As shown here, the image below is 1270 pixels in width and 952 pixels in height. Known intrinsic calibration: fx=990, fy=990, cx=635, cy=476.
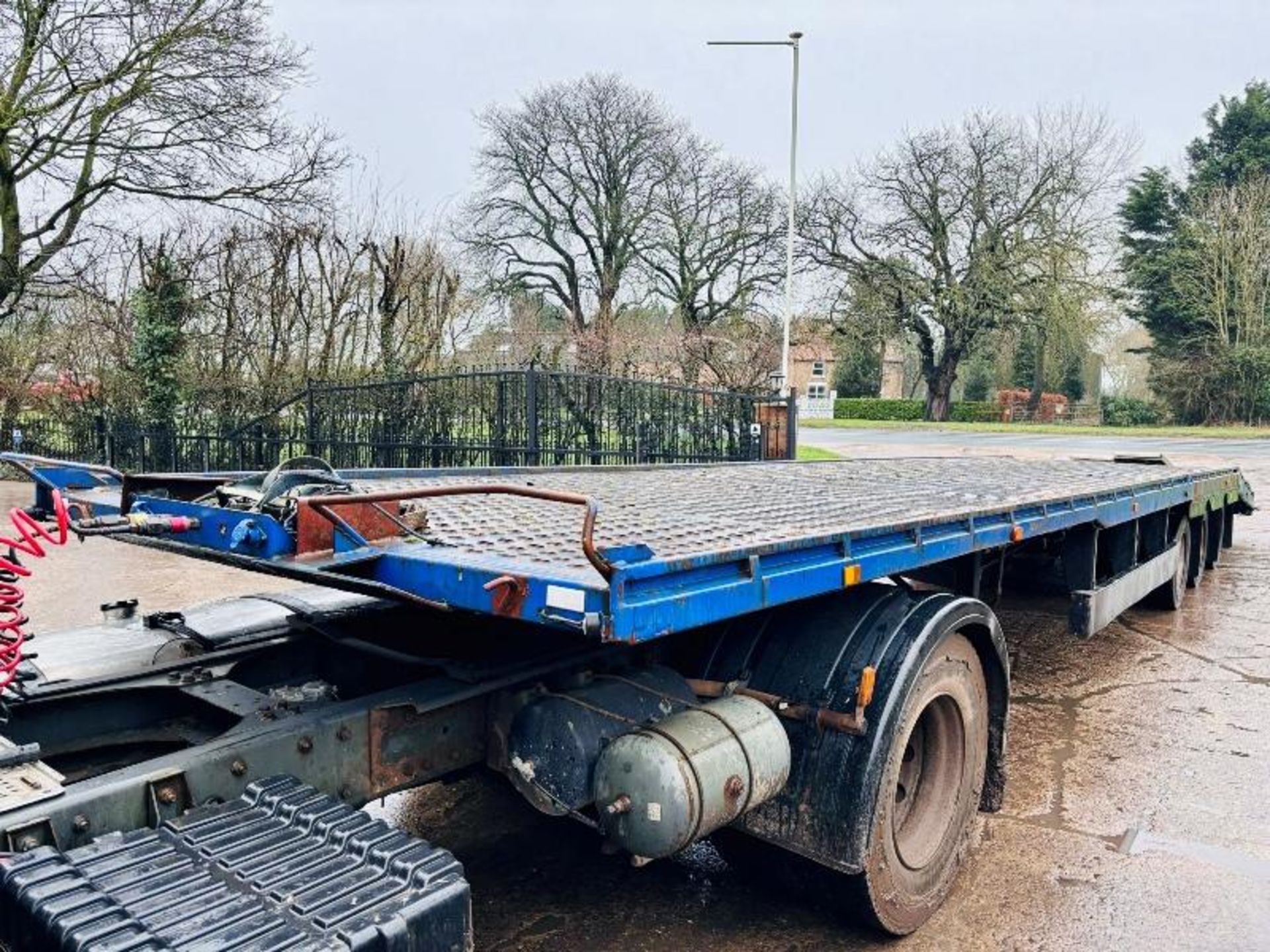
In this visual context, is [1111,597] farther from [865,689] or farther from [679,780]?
[679,780]

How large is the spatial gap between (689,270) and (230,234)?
19008mm

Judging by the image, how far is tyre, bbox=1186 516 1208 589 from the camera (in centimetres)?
868

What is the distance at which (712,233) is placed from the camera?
33219 millimetres

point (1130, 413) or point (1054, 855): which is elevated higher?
point (1130, 413)

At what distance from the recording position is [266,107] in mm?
18297

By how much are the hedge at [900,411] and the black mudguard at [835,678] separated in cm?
5152

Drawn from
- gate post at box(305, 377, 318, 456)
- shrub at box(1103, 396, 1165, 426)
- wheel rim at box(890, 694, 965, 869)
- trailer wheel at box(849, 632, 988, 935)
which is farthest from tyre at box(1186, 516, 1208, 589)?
shrub at box(1103, 396, 1165, 426)

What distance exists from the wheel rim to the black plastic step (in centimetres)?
198

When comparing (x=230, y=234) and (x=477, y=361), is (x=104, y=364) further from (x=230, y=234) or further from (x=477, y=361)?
(x=477, y=361)

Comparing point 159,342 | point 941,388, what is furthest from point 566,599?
point 941,388

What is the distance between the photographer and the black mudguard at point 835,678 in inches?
111

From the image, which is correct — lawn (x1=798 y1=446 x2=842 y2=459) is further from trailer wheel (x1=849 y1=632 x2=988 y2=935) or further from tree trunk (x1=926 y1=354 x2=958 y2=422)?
tree trunk (x1=926 y1=354 x2=958 y2=422)

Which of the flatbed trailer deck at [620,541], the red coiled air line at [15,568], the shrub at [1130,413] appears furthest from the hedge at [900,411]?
the red coiled air line at [15,568]

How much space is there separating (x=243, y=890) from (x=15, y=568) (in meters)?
0.96
